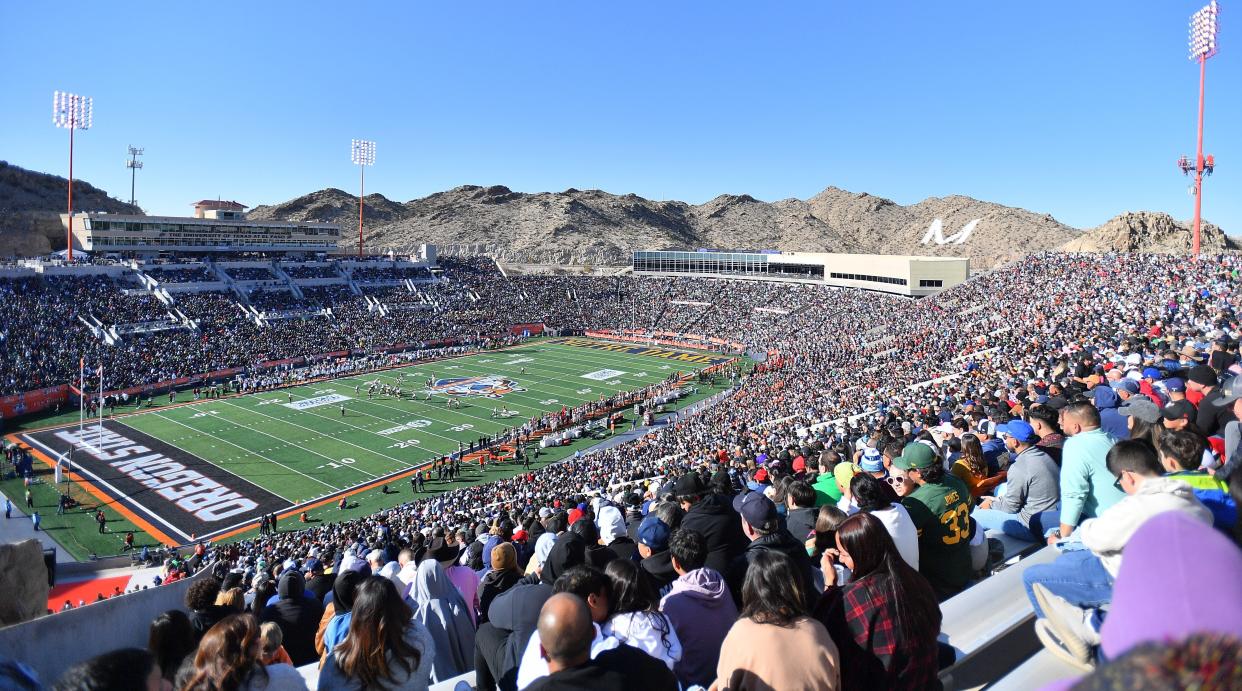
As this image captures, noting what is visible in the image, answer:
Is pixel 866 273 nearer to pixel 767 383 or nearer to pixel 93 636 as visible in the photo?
pixel 767 383

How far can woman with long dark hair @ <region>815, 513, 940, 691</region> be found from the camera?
3.29 metres

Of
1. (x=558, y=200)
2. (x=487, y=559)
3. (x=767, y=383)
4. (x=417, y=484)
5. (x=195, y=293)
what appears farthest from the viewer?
(x=558, y=200)

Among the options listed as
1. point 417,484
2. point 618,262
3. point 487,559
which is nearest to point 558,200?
point 618,262

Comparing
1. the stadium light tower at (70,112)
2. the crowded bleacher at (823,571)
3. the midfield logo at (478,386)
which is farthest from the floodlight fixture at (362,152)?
the crowded bleacher at (823,571)

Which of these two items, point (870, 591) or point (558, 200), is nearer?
point (870, 591)

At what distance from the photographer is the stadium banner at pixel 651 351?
49031mm

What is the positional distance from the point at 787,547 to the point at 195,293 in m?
55.2

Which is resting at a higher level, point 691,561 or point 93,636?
point 691,561

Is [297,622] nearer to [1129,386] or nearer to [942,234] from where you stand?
[1129,386]

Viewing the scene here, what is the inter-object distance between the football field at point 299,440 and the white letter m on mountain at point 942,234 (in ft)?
339

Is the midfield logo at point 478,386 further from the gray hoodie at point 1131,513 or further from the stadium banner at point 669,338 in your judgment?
the gray hoodie at point 1131,513

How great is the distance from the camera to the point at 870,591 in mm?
3377

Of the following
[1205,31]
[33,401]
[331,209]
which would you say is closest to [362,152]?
[33,401]

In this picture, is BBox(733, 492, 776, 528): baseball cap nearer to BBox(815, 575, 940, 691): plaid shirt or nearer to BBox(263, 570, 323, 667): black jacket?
BBox(815, 575, 940, 691): plaid shirt
